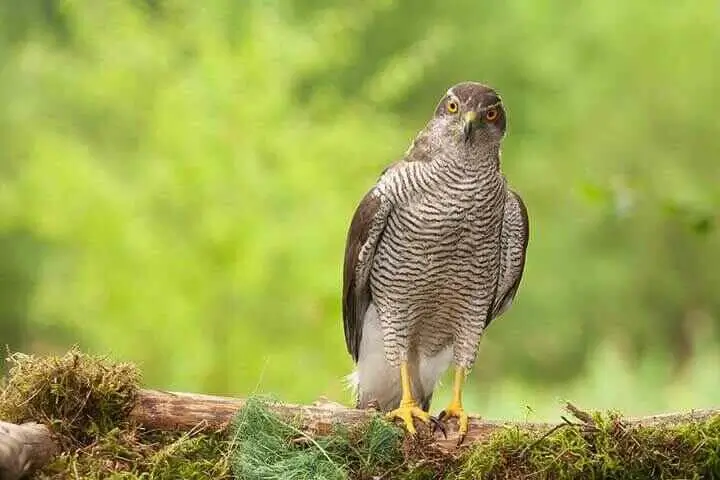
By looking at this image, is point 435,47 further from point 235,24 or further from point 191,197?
point 191,197

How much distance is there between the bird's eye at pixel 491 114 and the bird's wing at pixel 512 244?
13.1 inches

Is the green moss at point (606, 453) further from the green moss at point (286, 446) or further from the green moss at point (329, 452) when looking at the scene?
the green moss at point (329, 452)

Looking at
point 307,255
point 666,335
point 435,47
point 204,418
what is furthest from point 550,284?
point 204,418

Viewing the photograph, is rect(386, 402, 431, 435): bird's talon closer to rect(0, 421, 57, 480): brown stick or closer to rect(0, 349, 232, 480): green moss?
rect(0, 349, 232, 480): green moss

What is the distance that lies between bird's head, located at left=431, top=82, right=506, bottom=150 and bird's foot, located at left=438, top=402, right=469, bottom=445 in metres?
0.77

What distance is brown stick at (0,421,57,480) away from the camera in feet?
8.08

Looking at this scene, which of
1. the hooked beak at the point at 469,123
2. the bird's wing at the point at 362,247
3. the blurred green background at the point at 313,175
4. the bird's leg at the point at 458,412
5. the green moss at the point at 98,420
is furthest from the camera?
the blurred green background at the point at 313,175

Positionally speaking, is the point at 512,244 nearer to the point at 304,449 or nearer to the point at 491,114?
the point at 491,114

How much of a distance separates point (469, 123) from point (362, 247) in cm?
52

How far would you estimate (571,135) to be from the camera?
7707mm

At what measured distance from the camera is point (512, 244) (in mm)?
3400

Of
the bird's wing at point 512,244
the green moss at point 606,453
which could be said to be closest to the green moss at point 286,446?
the green moss at point 606,453

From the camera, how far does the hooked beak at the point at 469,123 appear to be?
120 inches

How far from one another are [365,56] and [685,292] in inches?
115
